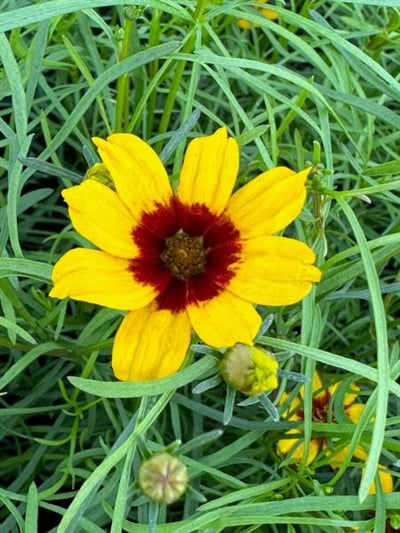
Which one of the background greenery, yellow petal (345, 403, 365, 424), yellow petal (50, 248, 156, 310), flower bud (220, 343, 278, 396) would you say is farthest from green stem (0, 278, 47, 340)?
yellow petal (345, 403, 365, 424)

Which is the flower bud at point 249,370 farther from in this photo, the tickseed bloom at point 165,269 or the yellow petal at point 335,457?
the yellow petal at point 335,457

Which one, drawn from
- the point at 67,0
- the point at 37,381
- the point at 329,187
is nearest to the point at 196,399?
the point at 37,381

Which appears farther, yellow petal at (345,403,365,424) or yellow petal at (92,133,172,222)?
yellow petal at (345,403,365,424)

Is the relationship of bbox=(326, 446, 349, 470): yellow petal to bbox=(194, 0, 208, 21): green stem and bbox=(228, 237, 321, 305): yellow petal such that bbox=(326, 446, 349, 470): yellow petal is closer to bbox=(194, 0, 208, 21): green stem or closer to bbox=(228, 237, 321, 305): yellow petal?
bbox=(228, 237, 321, 305): yellow petal

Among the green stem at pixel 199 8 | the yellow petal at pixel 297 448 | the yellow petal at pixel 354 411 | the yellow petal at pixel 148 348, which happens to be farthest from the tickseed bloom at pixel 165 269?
the yellow petal at pixel 354 411

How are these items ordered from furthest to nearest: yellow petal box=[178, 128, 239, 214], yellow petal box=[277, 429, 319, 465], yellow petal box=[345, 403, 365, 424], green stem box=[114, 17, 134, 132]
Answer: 1. yellow petal box=[345, 403, 365, 424]
2. yellow petal box=[277, 429, 319, 465]
3. green stem box=[114, 17, 134, 132]
4. yellow petal box=[178, 128, 239, 214]

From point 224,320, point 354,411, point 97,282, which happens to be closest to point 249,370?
point 224,320

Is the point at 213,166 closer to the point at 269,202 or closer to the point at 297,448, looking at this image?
the point at 269,202
